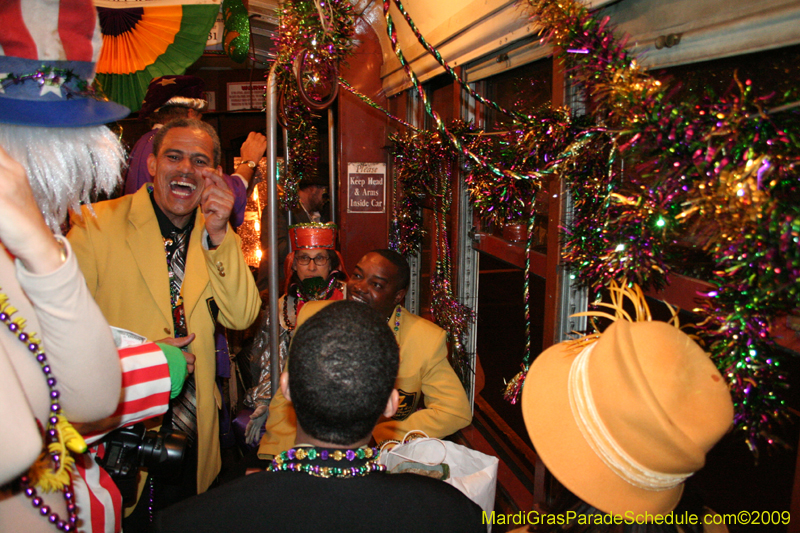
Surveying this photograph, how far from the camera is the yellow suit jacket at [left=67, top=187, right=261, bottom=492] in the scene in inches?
74.9

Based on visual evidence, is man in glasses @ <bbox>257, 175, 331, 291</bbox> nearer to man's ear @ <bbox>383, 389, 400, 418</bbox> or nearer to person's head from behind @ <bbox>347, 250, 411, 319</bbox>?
person's head from behind @ <bbox>347, 250, 411, 319</bbox>

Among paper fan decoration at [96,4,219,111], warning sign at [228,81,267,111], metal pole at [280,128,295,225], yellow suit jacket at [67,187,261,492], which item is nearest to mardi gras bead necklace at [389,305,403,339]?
yellow suit jacket at [67,187,261,492]

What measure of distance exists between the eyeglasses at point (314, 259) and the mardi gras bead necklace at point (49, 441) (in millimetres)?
2272

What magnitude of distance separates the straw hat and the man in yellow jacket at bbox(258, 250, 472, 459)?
42.1 inches

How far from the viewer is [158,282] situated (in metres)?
1.94

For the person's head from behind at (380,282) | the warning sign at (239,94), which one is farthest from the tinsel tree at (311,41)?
the warning sign at (239,94)

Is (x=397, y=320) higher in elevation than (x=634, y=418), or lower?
lower

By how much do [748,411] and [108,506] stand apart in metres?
1.37

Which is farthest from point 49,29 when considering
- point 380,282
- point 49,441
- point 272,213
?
point 380,282

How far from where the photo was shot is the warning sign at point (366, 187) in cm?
473

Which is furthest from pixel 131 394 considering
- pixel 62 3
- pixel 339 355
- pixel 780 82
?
pixel 780 82

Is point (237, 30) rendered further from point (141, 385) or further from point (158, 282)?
point (141, 385)

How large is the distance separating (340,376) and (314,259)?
2171mm

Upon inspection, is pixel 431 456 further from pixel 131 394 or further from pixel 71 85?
pixel 71 85
